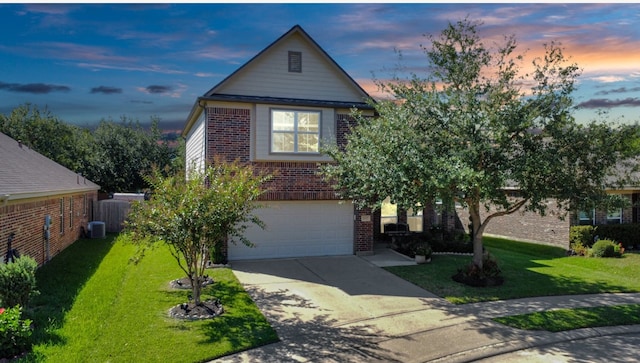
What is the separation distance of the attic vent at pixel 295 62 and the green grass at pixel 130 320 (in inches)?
296

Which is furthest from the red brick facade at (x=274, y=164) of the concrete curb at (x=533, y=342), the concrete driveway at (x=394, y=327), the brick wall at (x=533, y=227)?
the concrete curb at (x=533, y=342)

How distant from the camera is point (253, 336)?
7.68 meters

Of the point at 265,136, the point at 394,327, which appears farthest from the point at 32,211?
the point at 394,327

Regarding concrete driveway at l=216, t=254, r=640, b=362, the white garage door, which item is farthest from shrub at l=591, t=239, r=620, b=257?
the white garage door

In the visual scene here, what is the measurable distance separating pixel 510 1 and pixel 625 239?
15.0 meters

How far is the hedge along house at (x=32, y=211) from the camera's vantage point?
34.4 feet

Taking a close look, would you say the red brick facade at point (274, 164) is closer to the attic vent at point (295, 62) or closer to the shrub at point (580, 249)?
the attic vent at point (295, 62)

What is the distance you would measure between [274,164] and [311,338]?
783 cm

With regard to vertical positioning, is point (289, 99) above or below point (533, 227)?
above

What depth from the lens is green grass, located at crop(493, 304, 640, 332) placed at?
28.6 ft

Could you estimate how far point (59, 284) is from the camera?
1109 cm

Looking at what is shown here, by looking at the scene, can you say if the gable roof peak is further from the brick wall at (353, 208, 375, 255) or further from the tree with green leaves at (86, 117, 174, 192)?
the tree with green leaves at (86, 117, 174, 192)

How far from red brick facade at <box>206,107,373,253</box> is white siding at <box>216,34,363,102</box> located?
32.9 inches

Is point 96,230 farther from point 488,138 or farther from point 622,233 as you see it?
point 622,233
